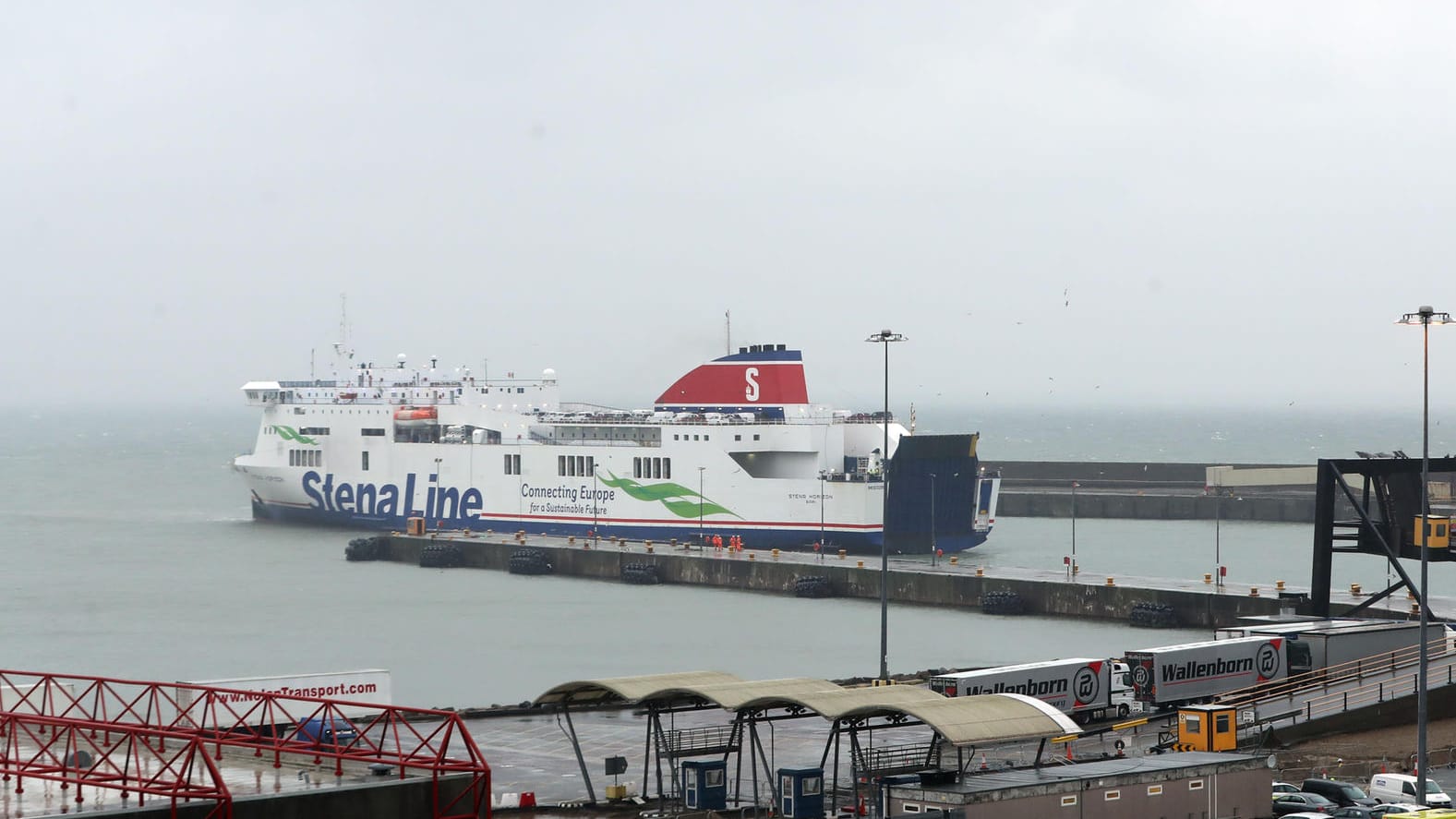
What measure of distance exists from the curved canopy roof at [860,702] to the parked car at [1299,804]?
7.85ft

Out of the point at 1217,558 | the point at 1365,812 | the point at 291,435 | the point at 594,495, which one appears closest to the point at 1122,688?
the point at 1365,812

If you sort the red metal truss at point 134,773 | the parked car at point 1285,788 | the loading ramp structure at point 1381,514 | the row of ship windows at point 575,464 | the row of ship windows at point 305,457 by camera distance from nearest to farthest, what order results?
the red metal truss at point 134,773 → the parked car at point 1285,788 → the loading ramp structure at point 1381,514 → the row of ship windows at point 575,464 → the row of ship windows at point 305,457

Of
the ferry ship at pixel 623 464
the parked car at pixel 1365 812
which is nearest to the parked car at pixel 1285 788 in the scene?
the parked car at pixel 1365 812

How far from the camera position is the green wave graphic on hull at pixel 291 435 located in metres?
63.3

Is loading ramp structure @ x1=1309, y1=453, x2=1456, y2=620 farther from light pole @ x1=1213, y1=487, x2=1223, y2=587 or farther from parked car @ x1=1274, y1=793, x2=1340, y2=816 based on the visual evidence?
parked car @ x1=1274, y1=793, x2=1340, y2=816

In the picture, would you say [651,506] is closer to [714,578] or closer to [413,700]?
[714,578]

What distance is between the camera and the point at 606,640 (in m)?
36.6

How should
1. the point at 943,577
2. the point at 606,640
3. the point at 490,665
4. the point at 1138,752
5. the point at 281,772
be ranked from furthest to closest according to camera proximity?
the point at 943,577
the point at 606,640
the point at 490,665
the point at 1138,752
the point at 281,772

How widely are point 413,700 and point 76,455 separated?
363 feet

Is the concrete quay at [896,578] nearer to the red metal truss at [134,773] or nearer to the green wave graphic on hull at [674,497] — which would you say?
the green wave graphic on hull at [674,497]

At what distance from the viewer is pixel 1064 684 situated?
22719mm

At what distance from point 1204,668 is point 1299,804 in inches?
280

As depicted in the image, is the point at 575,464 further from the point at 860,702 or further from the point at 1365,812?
the point at 1365,812

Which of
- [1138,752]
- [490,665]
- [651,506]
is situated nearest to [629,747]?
[1138,752]
